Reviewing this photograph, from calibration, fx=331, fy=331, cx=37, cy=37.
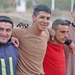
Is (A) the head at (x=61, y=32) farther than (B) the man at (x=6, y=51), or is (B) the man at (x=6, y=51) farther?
(A) the head at (x=61, y=32)

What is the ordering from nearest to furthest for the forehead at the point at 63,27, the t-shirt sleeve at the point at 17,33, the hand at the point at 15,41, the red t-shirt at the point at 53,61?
the hand at the point at 15,41, the t-shirt sleeve at the point at 17,33, the red t-shirt at the point at 53,61, the forehead at the point at 63,27

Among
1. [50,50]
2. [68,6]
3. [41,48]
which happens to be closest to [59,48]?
[50,50]

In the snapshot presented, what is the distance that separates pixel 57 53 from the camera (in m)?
4.22

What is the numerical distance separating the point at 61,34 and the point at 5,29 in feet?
3.16

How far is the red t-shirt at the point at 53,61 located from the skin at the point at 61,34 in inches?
3.5

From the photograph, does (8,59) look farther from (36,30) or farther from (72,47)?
(72,47)

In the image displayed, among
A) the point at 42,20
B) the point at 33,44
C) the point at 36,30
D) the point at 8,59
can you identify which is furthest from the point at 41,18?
the point at 8,59

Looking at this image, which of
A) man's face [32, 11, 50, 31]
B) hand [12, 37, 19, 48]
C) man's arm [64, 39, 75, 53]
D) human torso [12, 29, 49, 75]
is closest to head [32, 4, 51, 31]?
man's face [32, 11, 50, 31]

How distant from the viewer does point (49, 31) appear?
166 inches

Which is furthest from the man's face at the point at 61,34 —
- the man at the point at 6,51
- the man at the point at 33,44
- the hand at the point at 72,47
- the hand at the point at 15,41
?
the man at the point at 6,51

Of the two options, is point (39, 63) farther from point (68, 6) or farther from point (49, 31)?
point (68, 6)

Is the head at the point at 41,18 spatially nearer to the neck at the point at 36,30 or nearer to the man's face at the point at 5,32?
the neck at the point at 36,30

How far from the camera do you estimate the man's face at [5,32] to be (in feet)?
11.6

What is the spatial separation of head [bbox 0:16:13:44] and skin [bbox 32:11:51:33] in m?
0.39
